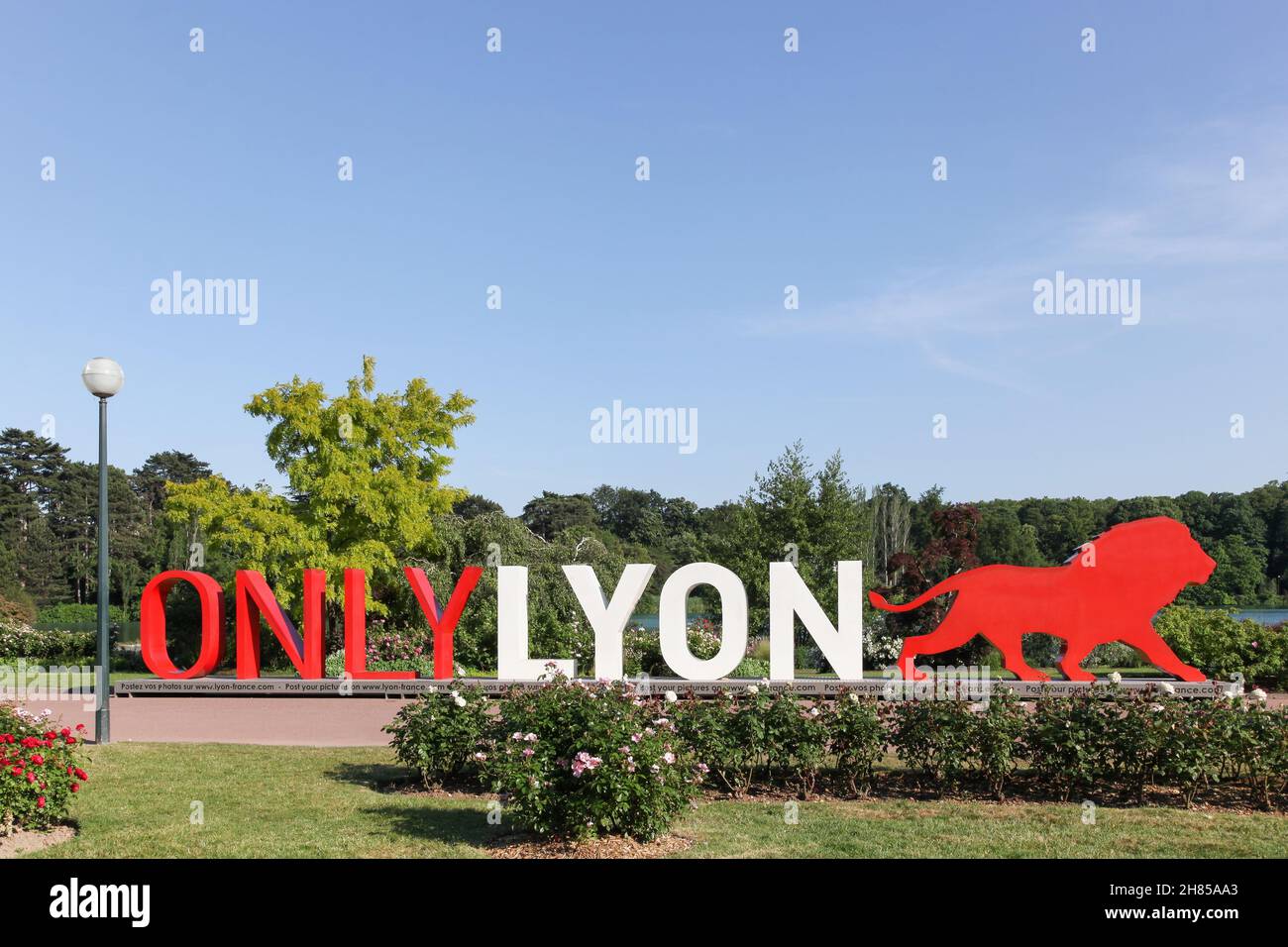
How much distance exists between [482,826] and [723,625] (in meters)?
8.11

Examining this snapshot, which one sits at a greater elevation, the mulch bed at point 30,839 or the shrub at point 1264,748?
the shrub at point 1264,748

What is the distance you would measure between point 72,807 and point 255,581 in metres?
9.19

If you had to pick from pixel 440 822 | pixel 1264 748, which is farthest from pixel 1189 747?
pixel 440 822

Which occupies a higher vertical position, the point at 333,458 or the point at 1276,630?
the point at 333,458

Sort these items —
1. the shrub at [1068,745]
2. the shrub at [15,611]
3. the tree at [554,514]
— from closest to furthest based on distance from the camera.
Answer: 1. the shrub at [1068,745]
2. the shrub at [15,611]
3. the tree at [554,514]

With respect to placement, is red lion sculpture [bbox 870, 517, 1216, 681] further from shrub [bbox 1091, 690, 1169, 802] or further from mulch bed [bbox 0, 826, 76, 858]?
mulch bed [bbox 0, 826, 76, 858]

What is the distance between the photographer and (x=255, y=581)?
59.0 feet

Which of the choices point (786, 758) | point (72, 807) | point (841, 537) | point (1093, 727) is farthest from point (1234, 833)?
point (841, 537)

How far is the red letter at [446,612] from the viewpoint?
17.1 metres

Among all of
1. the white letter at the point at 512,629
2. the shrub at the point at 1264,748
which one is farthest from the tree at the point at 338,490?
the shrub at the point at 1264,748

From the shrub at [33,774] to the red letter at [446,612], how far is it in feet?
28.5

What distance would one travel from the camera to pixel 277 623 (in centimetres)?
1797

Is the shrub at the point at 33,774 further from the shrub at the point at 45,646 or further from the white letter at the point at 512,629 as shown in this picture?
the shrub at the point at 45,646
